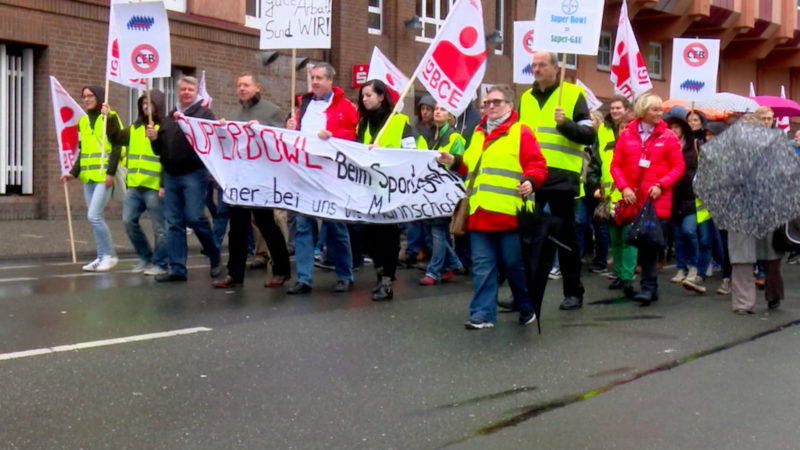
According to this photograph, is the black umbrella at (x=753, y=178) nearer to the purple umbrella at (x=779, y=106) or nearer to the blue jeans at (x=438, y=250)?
the blue jeans at (x=438, y=250)

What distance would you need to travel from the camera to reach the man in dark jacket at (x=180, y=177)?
10.4 metres

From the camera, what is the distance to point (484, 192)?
8070 millimetres

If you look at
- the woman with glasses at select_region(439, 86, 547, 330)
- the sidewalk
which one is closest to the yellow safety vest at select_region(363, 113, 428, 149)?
the woman with glasses at select_region(439, 86, 547, 330)

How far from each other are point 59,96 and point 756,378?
8.85m

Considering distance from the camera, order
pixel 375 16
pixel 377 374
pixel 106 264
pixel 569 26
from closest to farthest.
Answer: pixel 377 374 → pixel 569 26 → pixel 106 264 → pixel 375 16

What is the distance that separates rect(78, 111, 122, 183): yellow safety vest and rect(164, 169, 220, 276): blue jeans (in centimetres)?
125

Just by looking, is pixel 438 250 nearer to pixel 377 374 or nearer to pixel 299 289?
pixel 299 289

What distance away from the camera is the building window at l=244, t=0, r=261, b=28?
24023mm

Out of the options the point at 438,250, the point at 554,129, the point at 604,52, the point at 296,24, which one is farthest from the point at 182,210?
the point at 604,52

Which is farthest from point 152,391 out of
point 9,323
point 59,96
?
point 59,96

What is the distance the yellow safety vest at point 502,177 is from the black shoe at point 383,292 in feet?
5.88

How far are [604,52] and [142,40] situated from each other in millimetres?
25635

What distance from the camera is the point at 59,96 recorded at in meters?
12.9

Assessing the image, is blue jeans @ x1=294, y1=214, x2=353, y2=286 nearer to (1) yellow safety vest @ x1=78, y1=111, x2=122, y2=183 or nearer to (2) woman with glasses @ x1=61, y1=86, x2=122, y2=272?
(2) woman with glasses @ x1=61, y1=86, x2=122, y2=272
